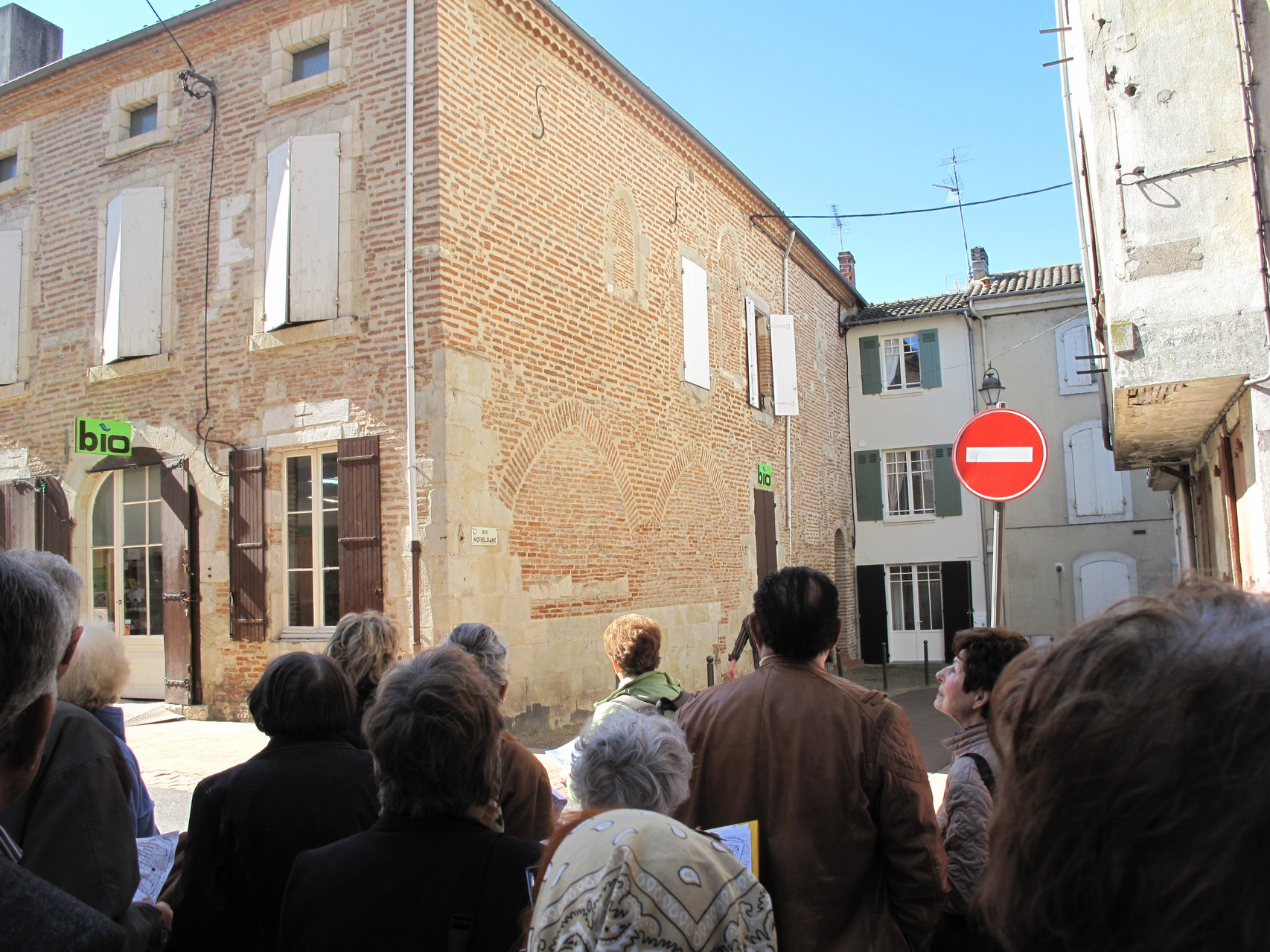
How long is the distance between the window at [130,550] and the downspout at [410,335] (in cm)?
365

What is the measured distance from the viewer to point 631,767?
77.9 inches

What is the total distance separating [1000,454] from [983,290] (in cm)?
1632

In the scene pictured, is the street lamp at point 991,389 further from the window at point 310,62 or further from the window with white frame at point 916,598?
the window with white frame at point 916,598

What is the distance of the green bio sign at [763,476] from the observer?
15758 millimetres

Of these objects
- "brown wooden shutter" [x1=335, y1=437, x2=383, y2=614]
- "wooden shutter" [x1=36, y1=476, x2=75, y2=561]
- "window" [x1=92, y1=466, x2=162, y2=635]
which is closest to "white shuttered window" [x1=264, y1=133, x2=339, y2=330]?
"brown wooden shutter" [x1=335, y1=437, x2=383, y2=614]

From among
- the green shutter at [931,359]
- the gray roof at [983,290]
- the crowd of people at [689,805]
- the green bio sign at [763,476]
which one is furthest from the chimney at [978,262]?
the crowd of people at [689,805]

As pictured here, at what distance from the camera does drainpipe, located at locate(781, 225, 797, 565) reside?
16922 millimetres

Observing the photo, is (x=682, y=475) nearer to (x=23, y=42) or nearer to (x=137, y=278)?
(x=137, y=278)

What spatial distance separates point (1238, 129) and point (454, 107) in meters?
6.68

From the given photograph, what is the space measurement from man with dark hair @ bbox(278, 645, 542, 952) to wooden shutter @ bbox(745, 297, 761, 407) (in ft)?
45.9

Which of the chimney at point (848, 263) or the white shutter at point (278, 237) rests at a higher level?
the chimney at point (848, 263)

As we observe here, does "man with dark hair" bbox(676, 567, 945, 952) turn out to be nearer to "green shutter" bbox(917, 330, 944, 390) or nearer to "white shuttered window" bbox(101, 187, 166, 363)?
"white shuttered window" bbox(101, 187, 166, 363)

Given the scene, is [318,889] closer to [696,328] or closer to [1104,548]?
[696,328]

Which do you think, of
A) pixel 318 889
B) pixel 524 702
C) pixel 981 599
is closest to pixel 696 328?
pixel 524 702
